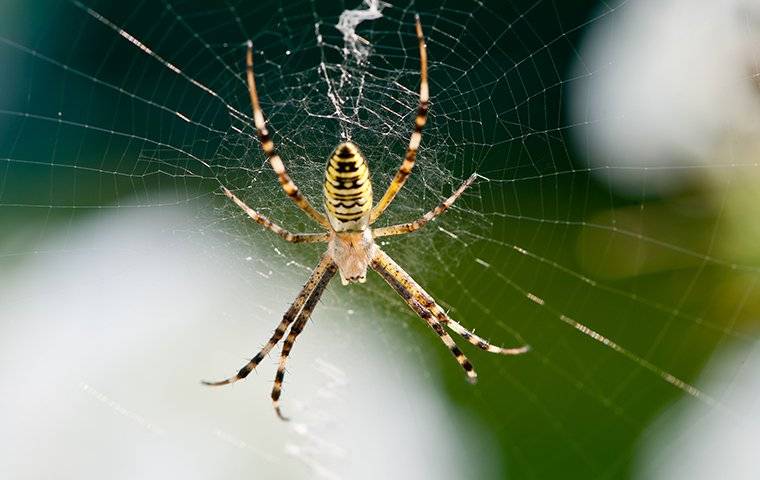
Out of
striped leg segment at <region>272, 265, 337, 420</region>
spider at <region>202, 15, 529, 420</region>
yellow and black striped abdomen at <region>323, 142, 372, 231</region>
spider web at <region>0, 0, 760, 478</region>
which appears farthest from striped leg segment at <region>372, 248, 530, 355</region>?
yellow and black striped abdomen at <region>323, 142, 372, 231</region>

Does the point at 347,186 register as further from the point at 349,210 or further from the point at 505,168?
the point at 505,168

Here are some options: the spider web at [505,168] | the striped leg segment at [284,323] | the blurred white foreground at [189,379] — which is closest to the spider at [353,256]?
the striped leg segment at [284,323]

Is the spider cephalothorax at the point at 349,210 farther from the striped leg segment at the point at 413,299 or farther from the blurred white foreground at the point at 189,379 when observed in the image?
the blurred white foreground at the point at 189,379

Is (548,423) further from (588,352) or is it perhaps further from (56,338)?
(56,338)

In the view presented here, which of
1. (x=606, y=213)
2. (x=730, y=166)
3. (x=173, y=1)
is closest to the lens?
(x=730, y=166)

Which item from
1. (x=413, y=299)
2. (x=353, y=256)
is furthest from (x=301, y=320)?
(x=413, y=299)

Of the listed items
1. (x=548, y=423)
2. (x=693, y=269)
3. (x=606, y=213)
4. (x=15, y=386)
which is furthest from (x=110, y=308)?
(x=693, y=269)

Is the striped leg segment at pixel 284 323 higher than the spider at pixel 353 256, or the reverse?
the spider at pixel 353 256
